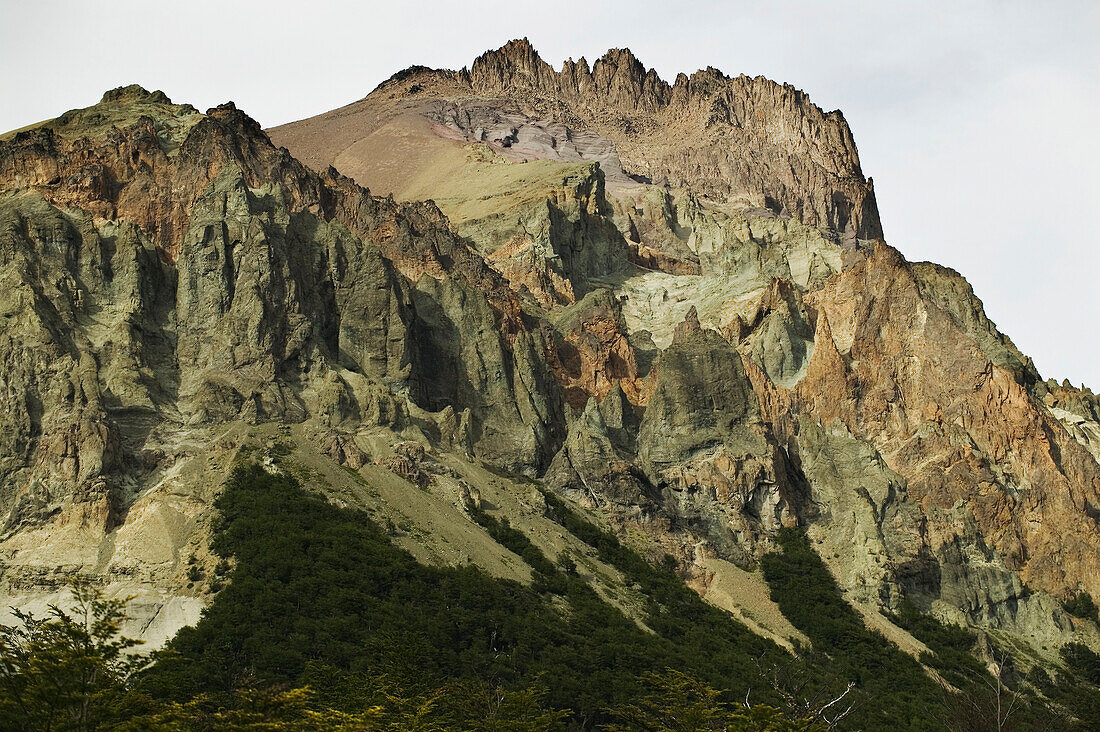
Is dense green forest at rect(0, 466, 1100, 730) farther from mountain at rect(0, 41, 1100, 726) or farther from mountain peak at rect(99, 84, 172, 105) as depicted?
mountain peak at rect(99, 84, 172, 105)

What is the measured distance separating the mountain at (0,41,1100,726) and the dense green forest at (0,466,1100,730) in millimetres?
2737

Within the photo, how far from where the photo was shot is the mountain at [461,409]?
118000 millimetres

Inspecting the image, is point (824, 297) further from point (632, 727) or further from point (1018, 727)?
point (632, 727)

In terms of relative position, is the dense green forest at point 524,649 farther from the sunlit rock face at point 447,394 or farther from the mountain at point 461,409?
the sunlit rock face at point 447,394

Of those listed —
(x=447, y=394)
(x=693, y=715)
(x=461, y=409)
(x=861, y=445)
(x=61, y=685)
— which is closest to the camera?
(x=61, y=685)

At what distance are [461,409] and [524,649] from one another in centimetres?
5015

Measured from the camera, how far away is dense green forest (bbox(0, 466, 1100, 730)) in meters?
79.5

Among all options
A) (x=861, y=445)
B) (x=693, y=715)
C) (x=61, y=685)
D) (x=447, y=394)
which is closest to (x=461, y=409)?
(x=447, y=394)

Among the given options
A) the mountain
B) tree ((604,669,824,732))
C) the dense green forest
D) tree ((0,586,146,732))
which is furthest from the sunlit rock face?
tree ((0,586,146,732))

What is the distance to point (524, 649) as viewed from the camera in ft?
342

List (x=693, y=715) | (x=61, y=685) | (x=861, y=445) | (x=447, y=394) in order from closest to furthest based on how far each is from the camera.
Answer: (x=61, y=685)
(x=693, y=715)
(x=447, y=394)
(x=861, y=445)

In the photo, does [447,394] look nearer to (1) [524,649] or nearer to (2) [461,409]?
(2) [461,409]

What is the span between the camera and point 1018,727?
9938 cm

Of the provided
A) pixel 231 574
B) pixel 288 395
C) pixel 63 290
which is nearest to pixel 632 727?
pixel 231 574
